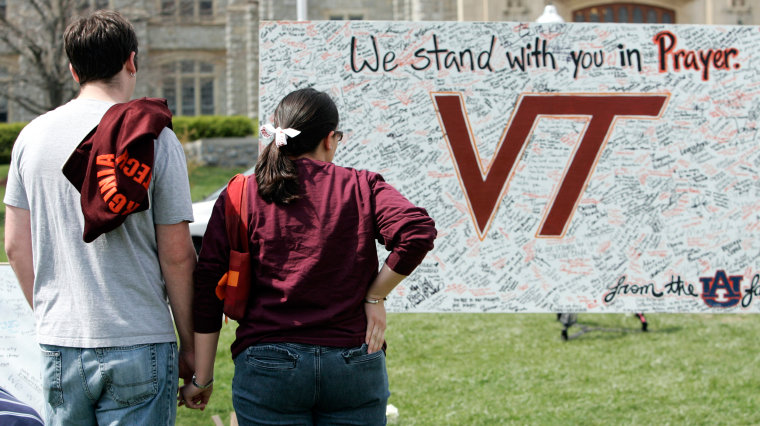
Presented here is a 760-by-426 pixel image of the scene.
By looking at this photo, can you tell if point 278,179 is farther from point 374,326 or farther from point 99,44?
point 99,44

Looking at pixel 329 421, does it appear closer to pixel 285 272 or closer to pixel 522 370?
pixel 285 272

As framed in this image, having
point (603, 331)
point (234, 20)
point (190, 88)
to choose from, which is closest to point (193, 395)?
point (603, 331)

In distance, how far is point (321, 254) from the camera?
87.6 inches

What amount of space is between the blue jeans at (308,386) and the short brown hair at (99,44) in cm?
86

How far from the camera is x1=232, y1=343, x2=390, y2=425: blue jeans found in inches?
87.0

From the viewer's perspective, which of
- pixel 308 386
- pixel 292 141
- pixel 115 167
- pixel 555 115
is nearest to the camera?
pixel 115 167

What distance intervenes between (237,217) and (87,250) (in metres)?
0.40

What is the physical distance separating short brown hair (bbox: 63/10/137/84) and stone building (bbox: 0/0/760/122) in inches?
738

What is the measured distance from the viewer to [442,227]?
377 cm

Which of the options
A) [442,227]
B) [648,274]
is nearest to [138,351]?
[442,227]

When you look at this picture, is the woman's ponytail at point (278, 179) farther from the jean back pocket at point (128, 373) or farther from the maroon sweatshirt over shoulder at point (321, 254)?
the jean back pocket at point (128, 373)

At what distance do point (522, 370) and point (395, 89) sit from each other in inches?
101
